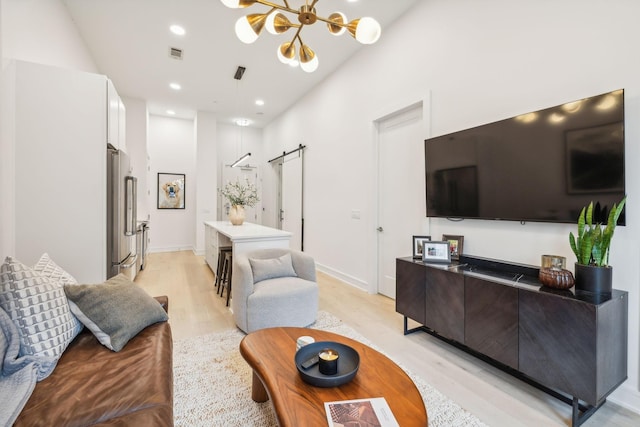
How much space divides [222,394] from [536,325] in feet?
6.55

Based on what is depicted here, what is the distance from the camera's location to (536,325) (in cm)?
171

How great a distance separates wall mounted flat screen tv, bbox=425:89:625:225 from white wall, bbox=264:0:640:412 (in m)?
0.13

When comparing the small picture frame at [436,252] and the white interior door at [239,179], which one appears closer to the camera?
the small picture frame at [436,252]

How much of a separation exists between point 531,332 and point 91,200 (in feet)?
11.2

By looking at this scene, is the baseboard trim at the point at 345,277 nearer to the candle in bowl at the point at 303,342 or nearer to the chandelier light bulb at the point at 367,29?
the candle in bowl at the point at 303,342

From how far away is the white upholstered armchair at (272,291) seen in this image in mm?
2540

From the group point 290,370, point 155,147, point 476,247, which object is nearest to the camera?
point 290,370

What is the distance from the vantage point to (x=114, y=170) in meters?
2.66

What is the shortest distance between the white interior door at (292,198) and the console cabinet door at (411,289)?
3424 mm

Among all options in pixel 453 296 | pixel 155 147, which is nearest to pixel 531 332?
pixel 453 296

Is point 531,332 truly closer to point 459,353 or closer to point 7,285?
point 459,353

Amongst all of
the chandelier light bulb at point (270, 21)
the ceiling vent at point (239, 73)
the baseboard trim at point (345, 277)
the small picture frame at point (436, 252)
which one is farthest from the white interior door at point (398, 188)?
the ceiling vent at point (239, 73)

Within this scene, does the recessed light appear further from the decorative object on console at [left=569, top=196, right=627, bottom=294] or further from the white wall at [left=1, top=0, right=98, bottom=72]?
the decorative object on console at [left=569, top=196, right=627, bottom=294]

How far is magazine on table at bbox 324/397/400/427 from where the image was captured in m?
1.02
